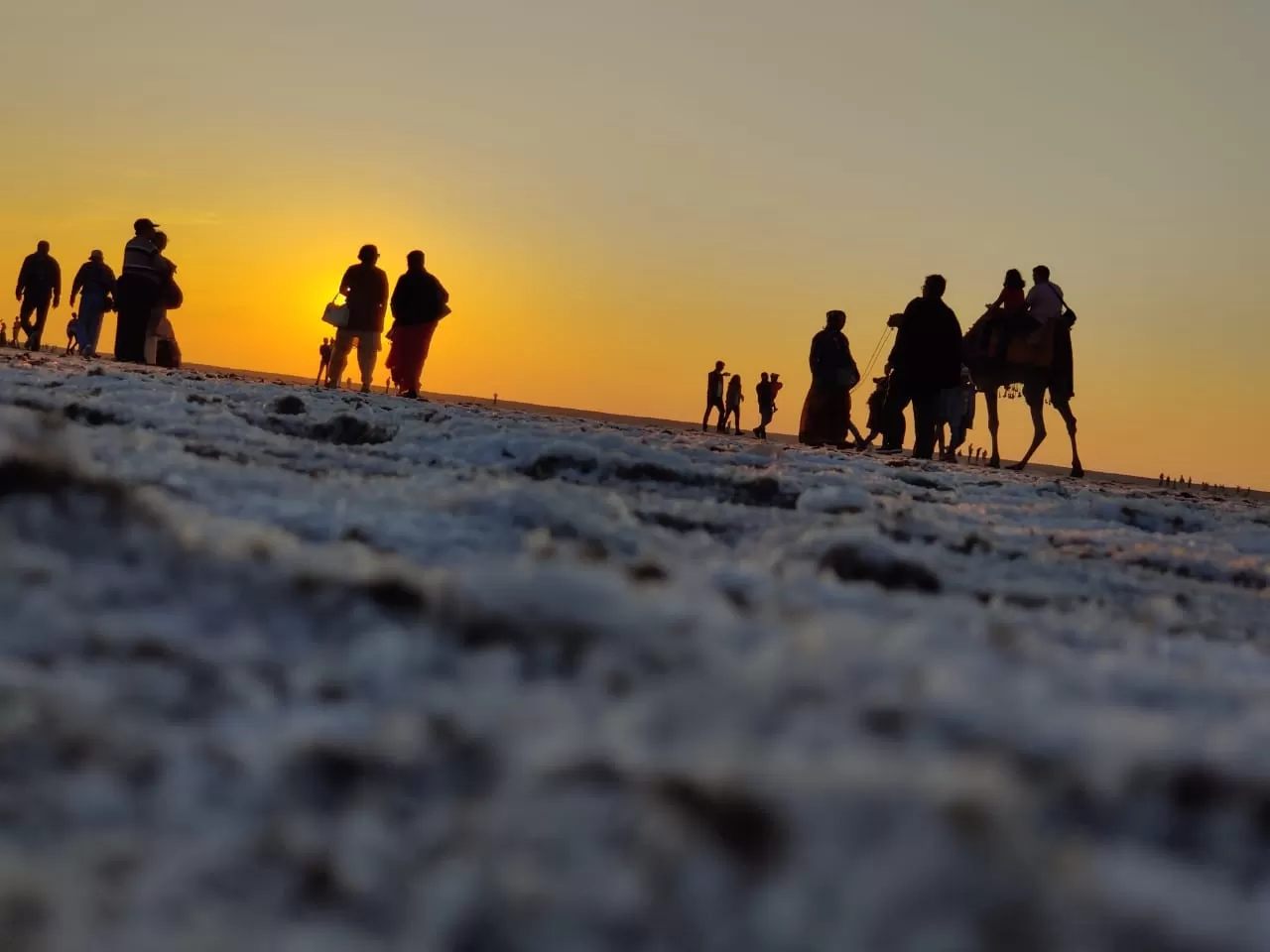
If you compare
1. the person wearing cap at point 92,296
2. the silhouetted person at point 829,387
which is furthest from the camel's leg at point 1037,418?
the person wearing cap at point 92,296

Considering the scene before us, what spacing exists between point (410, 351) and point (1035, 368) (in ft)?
23.0

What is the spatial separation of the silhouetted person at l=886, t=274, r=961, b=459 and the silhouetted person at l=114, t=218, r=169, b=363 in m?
8.34

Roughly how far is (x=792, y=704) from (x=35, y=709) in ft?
1.90

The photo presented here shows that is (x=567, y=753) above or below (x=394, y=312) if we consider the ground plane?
below

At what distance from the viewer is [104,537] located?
3.74 feet

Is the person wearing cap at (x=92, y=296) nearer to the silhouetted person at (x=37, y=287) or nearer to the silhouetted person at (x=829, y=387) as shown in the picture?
the silhouetted person at (x=37, y=287)

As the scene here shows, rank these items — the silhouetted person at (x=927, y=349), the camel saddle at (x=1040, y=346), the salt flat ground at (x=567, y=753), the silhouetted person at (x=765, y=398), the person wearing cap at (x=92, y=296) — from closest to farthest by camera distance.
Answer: the salt flat ground at (x=567, y=753)
the silhouetted person at (x=927, y=349)
the camel saddle at (x=1040, y=346)
the person wearing cap at (x=92, y=296)
the silhouetted person at (x=765, y=398)

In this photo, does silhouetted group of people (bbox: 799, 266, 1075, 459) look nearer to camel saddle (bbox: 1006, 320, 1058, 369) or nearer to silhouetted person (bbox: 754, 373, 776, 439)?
camel saddle (bbox: 1006, 320, 1058, 369)

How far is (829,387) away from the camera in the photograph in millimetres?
11617

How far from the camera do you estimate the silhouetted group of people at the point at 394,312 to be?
36.7 feet

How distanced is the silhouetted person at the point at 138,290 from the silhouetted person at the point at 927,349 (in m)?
8.34

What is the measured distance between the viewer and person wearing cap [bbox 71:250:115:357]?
13922 mm

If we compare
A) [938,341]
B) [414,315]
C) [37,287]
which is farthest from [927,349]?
[37,287]

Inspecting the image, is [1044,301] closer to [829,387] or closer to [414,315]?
[829,387]
